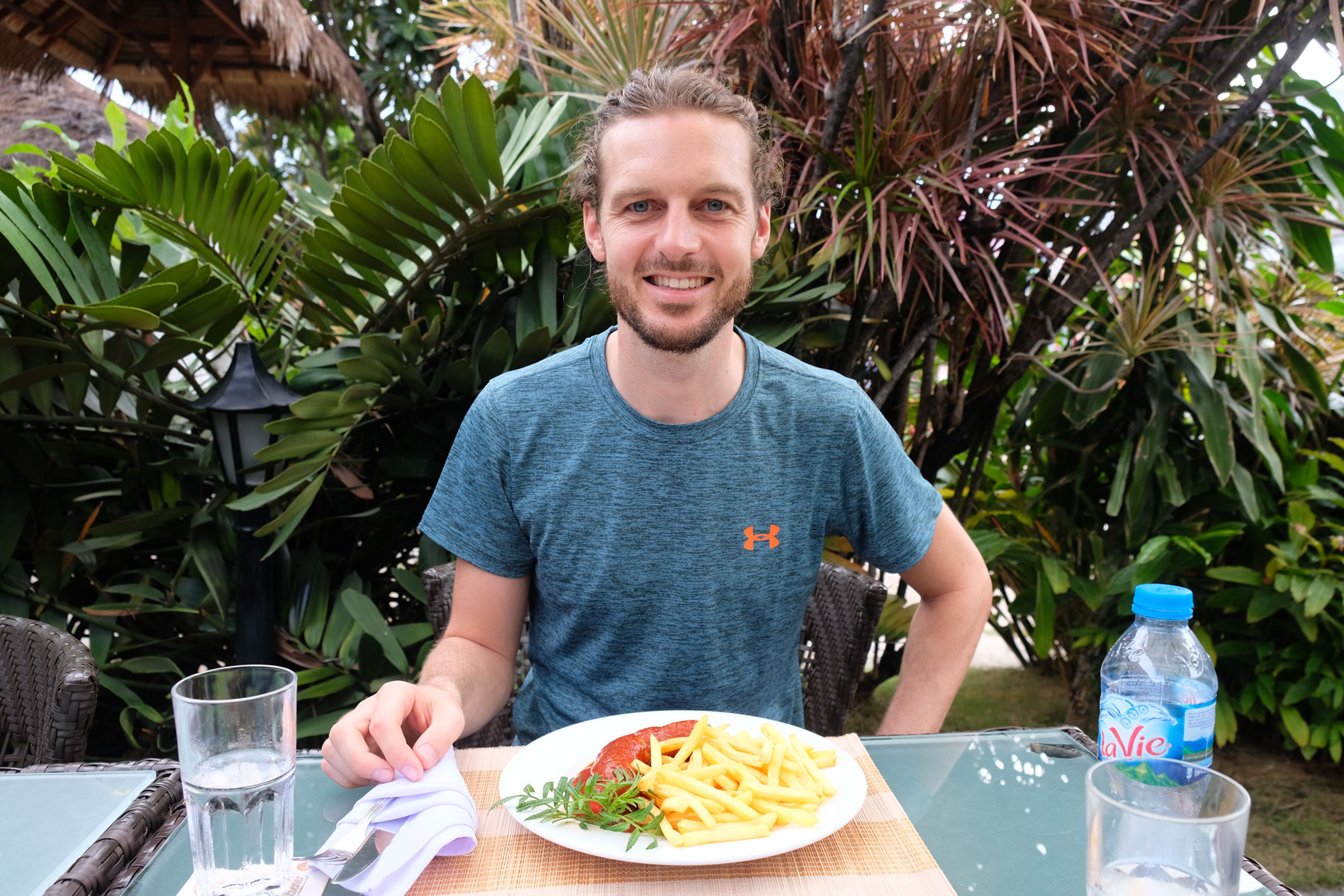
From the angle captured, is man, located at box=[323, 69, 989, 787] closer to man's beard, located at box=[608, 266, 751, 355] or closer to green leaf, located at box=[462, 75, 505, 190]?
man's beard, located at box=[608, 266, 751, 355]

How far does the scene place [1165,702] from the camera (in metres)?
0.91

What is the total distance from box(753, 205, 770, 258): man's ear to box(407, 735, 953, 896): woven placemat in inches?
40.2

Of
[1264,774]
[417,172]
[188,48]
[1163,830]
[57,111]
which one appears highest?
[188,48]

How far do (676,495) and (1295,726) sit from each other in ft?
8.17

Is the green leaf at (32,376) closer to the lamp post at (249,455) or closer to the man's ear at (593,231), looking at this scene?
the lamp post at (249,455)

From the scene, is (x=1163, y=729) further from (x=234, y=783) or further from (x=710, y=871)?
(x=234, y=783)

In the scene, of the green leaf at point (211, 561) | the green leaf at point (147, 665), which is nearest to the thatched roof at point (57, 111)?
the green leaf at point (211, 561)

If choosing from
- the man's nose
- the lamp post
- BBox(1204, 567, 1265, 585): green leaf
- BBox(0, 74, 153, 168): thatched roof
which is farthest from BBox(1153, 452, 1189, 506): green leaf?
BBox(0, 74, 153, 168): thatched roof

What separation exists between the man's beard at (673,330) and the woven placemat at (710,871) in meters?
0.76

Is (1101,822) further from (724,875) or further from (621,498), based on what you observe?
(621,498)

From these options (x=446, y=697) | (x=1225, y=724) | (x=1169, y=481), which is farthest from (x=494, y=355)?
(x=1225, y=724)

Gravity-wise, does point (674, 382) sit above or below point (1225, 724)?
above

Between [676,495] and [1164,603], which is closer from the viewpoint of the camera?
[1164,603]

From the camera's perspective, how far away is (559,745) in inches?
40.1
